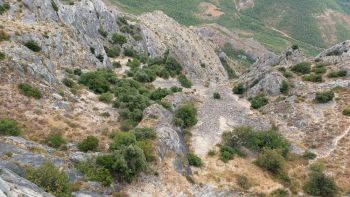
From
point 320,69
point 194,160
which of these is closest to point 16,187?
point 194,160

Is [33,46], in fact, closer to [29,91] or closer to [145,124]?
[29,91]

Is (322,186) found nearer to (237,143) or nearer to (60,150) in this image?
(237,143)

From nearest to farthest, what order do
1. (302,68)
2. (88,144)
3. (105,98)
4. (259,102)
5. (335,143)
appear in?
(88,144)
(335,143)
(105,98)
(259,102)
(302,68)

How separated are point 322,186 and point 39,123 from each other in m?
30.4

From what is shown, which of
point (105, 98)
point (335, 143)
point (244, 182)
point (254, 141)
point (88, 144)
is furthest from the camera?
point (105, 98)

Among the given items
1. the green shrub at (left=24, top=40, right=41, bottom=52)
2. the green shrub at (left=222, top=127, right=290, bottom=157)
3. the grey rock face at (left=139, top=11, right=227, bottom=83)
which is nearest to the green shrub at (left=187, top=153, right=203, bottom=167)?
the green shrub at (left=222, top=127, right=290, bottom=157)

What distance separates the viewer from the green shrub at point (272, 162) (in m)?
43.7

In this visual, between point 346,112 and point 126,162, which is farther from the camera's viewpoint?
point 346,112

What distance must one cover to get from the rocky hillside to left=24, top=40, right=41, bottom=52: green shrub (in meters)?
0.15

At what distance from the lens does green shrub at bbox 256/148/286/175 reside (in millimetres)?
43719

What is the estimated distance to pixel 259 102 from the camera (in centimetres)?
6669

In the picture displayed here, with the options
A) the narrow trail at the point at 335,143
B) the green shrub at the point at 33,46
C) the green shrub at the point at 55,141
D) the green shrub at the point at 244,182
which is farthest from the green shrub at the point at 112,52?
the green shrub at the point at 244,182

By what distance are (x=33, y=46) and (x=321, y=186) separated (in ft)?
143

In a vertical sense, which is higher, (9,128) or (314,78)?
(314,78)
